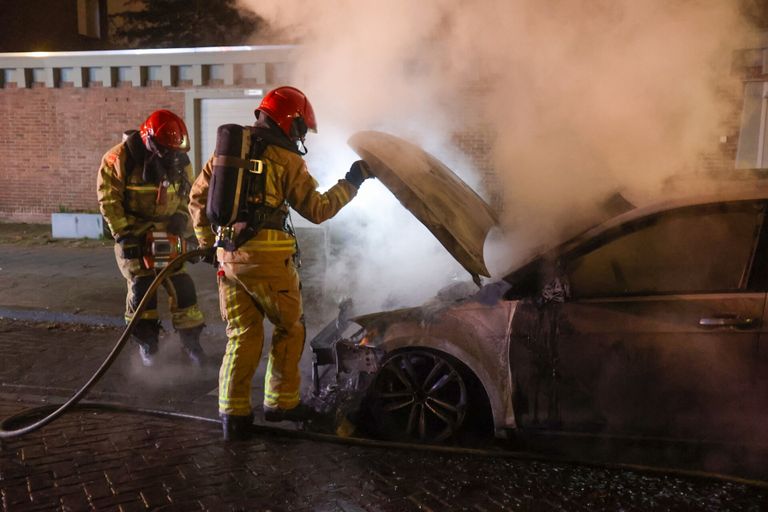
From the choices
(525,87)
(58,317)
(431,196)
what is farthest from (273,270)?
(525,87)

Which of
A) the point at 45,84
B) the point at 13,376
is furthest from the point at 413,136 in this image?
the point at 45,84

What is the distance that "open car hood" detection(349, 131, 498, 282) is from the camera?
3.45m

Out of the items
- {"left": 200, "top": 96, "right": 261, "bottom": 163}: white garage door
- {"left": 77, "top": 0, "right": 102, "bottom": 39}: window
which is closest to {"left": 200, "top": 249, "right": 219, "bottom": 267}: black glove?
{"left": 200, "top": 96, "right": 261, "bottom": 163}: white garage door

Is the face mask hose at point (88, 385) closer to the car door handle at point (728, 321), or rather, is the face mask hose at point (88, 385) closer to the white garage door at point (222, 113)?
the car door handle at point (728, 321)

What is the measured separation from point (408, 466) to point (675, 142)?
11.9ft

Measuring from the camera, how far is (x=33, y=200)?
551 inches

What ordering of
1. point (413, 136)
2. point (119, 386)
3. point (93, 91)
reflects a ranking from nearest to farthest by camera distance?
point (119, 386) → point (413, 136) → point (93, 91)

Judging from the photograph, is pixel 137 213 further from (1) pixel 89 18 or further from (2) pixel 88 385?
(1) pixel 89 18

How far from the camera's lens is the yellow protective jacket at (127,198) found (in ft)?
16.2

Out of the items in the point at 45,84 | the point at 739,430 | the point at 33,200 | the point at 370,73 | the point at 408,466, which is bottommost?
the point at 408,466

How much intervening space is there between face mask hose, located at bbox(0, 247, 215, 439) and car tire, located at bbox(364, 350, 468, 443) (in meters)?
1.27

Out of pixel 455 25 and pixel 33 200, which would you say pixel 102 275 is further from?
pixel 33 200

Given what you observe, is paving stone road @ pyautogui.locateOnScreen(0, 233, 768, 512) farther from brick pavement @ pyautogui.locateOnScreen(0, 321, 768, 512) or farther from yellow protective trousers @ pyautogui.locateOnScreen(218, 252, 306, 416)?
yellow protective trousers @ pyautogui.locateOnScreen(218, 252, 306, 416)

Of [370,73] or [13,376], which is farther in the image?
[370,73]
